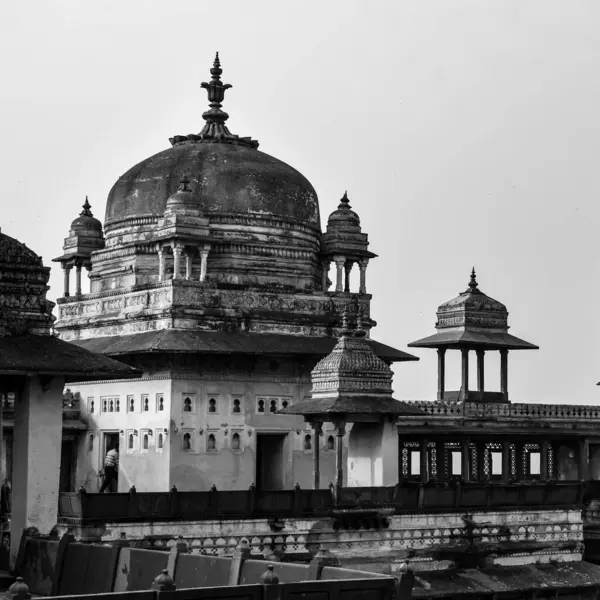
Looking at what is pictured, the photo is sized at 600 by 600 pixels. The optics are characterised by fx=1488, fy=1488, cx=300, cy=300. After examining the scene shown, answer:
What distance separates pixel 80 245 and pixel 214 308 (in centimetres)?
654

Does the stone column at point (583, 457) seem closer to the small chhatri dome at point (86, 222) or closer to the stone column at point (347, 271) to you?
the stone column at point (347, 271)

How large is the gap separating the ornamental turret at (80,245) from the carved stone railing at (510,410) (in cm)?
940

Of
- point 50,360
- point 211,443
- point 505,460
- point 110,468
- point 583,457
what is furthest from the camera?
point 583,457

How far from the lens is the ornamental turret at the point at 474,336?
125 ft

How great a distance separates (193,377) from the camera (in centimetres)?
3294

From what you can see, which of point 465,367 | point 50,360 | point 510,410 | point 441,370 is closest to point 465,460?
point 510,410

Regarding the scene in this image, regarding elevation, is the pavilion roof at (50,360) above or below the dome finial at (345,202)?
below

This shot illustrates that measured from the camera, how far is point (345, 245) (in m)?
37.4

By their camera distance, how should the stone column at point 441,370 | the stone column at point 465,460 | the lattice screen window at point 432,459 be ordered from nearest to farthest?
the stone column at point 465,460
the lattice screen window at point 432,459
the stone column at point 441,370

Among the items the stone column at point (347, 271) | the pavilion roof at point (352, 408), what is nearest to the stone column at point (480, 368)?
the stone column at point (347, 271)

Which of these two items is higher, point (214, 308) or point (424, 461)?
point (214, 308)

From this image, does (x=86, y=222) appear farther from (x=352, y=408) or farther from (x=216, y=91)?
(x=352, y=408)

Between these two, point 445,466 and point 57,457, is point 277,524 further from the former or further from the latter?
point 445,466

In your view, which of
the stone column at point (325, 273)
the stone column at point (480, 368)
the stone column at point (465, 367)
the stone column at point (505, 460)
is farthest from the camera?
the stone column at point (480, 368)
